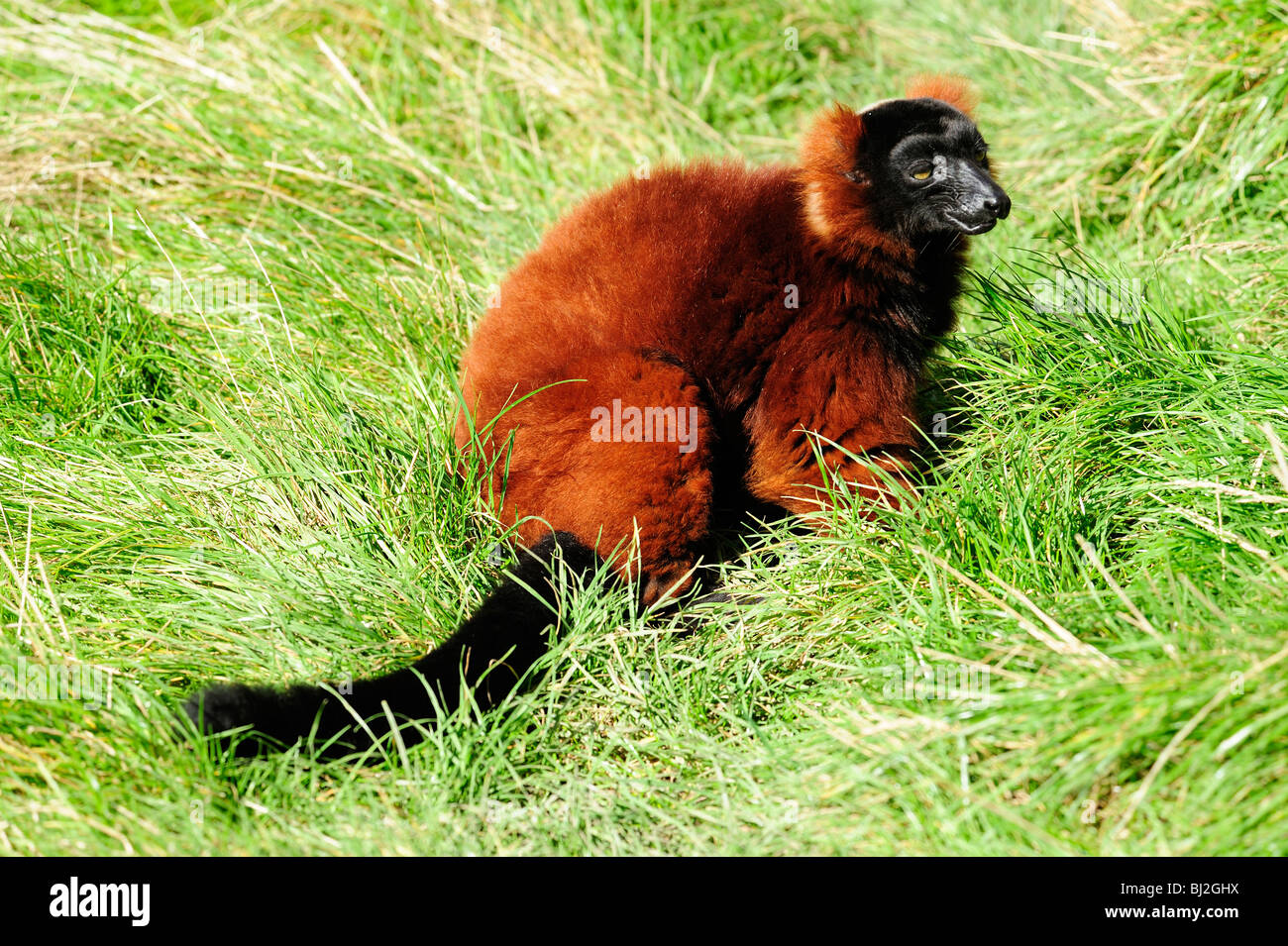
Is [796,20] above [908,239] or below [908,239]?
above

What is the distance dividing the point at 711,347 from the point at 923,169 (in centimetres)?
94

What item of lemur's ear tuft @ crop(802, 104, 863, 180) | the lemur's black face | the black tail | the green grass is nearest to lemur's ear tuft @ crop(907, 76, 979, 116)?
the lemur's black face

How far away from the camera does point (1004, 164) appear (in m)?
5.54

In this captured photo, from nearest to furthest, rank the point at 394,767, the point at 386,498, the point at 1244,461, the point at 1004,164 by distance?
1. the point at 394,767
2. the point at 1244,461
3. the point at 386,498
4. the point at 1004,164

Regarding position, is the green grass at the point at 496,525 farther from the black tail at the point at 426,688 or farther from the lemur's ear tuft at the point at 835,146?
the lemur's ear tuft at the point at 835,146

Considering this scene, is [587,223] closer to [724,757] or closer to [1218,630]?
[724,757]

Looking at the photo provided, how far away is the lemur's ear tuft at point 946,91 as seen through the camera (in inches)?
157

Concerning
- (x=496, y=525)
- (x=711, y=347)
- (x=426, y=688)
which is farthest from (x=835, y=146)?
(x=426, y=688)

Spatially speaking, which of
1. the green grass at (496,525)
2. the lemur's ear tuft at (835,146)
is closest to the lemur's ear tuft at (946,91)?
the lemur's ear tuft at (835,146)

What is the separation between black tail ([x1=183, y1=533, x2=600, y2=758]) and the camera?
8.96ft
